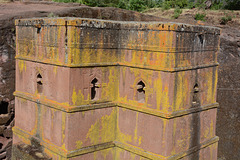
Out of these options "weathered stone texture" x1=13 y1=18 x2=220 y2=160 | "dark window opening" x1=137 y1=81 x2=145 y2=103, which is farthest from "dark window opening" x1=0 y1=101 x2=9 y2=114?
"dark window opening" x1=137 y1=81 x2=145 y2=103

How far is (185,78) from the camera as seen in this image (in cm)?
575

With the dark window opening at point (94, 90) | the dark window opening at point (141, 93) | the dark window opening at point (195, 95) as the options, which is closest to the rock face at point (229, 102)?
the dark window opening at point (195, 95)

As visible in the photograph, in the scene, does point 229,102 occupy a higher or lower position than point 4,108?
lower

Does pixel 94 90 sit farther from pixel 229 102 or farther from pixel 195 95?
pixel 229 102

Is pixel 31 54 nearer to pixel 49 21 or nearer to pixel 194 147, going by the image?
pixel 49 21

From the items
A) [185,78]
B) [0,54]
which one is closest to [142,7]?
[0,54]

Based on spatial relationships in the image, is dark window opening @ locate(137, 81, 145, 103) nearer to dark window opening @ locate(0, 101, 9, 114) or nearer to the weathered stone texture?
the weathered stone texture

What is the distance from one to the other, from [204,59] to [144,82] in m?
1.38

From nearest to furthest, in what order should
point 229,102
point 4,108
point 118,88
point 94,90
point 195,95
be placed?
1. point 94,90
2. point 195,95
3. point 118,88
4. point 4,108
5. point 229,102

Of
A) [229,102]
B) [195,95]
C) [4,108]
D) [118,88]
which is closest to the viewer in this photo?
[195,95]

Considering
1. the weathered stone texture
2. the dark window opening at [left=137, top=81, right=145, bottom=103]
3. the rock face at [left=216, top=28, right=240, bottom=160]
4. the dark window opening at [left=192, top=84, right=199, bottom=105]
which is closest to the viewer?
the weathered stone texture

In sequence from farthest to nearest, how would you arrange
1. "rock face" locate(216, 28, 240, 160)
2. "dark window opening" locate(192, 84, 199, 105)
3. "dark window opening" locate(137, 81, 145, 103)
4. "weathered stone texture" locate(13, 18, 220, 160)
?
"rock face" locate(216, 28, 240, 160), "dark window opening" locate(192, 84, 199, 105), "dark window opening" locate(137, 81, 145, 103), "weathered stone texture" locate(13, 18, 220, 160)

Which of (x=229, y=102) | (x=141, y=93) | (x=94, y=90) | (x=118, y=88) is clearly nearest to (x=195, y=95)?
(x=141, y=93)

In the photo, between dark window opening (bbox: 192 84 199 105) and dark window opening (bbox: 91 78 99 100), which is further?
dark window opening (bbox: 192 84 199 105)
